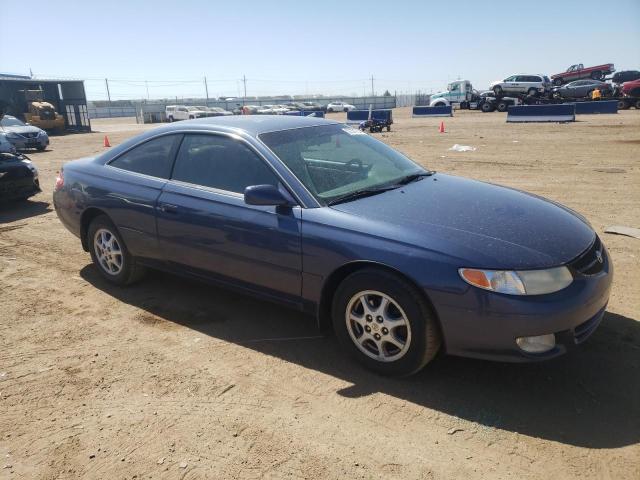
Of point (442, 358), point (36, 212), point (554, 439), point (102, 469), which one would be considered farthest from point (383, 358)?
point (36, 212)

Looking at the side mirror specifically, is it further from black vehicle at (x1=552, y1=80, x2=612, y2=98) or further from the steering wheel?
black vehicle at (x1=552, y1=80, x2=612, y2=98)

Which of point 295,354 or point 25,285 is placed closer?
point 295,354

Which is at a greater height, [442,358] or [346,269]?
[346,269]

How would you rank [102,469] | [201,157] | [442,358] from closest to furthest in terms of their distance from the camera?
[102,469], [442,358], [201,157]

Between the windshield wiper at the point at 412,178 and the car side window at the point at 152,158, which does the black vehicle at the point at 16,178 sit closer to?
the car side window at the point at 152,158

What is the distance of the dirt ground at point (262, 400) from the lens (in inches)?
100

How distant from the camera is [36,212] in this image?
8359mm

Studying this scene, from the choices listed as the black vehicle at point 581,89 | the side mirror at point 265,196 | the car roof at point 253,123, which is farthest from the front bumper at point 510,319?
the black vehicle at point 581,89

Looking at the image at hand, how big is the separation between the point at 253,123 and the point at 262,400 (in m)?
2.25

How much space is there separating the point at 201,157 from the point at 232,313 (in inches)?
52.6

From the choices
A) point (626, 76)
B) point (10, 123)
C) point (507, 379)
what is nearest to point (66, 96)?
point (10, 123)

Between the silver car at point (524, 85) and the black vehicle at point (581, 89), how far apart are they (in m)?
0.95

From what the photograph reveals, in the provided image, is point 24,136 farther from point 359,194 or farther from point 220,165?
point 359,194

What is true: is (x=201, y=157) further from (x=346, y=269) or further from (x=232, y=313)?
(x=346, y=269)
